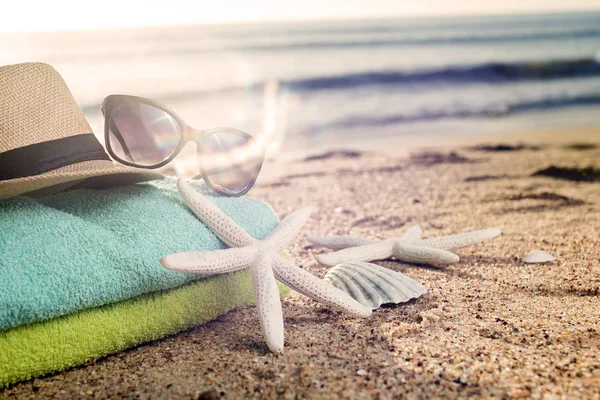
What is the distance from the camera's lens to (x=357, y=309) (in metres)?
2.11

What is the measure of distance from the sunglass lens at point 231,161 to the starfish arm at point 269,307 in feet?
1.71

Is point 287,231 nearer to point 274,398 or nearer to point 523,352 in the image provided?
point 274,398

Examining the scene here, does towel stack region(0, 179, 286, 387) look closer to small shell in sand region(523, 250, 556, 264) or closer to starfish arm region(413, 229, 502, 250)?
starfish arm region(413, 229, 502, 250)

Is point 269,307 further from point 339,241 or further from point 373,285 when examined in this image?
point 339,241

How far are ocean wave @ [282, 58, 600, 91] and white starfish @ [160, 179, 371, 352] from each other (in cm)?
1194

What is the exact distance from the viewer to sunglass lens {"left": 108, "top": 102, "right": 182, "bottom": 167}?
230cm

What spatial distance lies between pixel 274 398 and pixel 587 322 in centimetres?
133

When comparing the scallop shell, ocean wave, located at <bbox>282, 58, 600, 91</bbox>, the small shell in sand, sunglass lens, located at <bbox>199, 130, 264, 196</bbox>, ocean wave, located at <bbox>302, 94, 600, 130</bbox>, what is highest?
sunglass lens, located at <bbox>199, 130, 264, 196</bbox>

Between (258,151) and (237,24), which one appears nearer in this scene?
(258,151)

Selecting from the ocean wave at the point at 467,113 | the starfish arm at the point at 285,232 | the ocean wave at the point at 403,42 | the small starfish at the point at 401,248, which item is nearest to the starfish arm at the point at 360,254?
the small starfish at the point at 401,248

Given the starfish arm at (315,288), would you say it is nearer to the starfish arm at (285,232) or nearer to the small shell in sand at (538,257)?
the starfish arm at (285,232)

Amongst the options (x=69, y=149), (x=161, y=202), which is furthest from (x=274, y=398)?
(x=69, y=149)

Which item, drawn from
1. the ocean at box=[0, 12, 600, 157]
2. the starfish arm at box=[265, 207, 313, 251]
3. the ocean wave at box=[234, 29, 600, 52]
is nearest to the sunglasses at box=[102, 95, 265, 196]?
the starfish arm at box=[265, 207, 313, 251]

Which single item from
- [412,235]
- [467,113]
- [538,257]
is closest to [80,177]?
[412,235]
